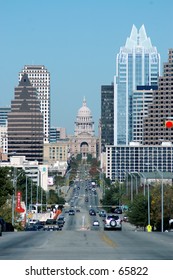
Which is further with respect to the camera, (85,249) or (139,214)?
(139,214)

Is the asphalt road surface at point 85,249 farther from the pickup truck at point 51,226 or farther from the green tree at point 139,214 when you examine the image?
the green tree at point 139,214

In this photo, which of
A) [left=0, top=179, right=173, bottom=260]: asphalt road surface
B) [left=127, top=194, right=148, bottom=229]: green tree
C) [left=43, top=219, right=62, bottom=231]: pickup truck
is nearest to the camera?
[left=0, top=179, right=173, bottom=260]: asphalt road surface

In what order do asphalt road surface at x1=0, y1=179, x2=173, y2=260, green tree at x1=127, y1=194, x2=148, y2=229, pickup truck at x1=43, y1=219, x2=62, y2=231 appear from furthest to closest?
green tree at x1=127, y1=194, x2=148, y2=229, pickup truck at x1=43, y1=219, x2=62, y2=231, asphalt road surface at x1=0, y1=179, x2=173, y2=260

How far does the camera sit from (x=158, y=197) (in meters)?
106

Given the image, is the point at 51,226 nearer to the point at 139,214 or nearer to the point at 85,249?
the point at 139,214

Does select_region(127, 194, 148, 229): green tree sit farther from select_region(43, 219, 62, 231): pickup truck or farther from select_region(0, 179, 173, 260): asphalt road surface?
Result: select_region(0, 179, 173, 260): asphalt road surface

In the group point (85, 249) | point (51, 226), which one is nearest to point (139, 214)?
point (51, 226)

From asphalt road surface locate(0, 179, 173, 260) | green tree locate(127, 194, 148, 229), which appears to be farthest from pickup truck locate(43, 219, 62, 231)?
asphalt road surface locate(0, 179, 173, 260)

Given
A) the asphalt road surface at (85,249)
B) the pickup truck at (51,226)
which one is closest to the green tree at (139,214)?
the pickup truck at (51,226)

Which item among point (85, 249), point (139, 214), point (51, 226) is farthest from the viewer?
point (139, 214)

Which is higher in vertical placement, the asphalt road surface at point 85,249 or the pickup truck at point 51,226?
the asphalt road surface at point 85,249
